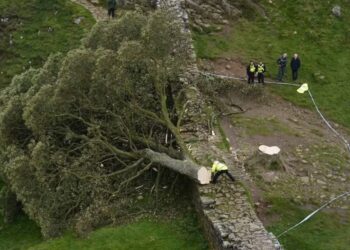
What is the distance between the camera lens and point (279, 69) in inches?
1534

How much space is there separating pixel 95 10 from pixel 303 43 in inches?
621

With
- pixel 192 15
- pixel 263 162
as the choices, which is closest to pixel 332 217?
pixel 263 162

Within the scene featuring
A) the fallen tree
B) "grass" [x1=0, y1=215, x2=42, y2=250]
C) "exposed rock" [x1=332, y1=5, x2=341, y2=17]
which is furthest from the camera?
"exposed rock" [x1=332, y1=5, x2=341, y2=17]

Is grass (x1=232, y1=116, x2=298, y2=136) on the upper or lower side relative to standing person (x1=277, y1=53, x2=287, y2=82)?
lower

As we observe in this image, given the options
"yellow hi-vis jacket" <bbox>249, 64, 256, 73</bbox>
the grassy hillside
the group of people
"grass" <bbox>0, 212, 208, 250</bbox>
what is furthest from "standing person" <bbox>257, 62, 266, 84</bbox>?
"grass" <bbox>0, 212, 208, 250</bbox>

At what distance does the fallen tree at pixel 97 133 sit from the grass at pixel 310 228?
16.2 ft

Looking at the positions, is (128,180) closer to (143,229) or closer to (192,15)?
(143,229)

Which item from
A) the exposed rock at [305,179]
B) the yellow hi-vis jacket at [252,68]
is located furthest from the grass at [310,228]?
the yellow hi-vis jacket at [252,68]

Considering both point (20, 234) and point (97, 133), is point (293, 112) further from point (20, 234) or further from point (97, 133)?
point (20, 234)

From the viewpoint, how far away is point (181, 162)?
27.2 metres

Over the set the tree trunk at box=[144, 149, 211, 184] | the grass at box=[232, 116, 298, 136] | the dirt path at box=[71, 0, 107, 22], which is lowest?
the grass at box=[232, 116, 298, 136]

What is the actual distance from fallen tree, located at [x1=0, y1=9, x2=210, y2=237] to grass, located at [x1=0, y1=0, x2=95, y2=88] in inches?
481

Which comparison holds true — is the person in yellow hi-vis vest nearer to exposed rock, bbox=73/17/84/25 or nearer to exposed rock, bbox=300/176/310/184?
exposed rock, bbox=300/176/310/184

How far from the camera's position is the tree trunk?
2625 cm
